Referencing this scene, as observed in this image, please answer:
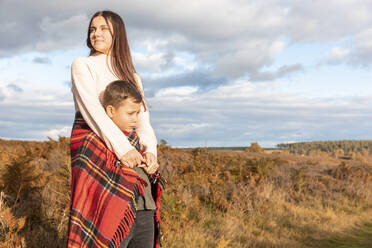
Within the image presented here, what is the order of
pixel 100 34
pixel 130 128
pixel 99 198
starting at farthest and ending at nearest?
pixel 100 34 < pixel 130 128 < pixel 99 198

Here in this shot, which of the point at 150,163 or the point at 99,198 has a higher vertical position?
the point at 150,163

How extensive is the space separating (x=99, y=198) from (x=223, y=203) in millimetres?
5537

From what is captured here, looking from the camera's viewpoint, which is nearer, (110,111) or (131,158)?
(131,158)

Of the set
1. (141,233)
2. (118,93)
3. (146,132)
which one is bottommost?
(141,233)

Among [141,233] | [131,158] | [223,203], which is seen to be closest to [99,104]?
[131,158]

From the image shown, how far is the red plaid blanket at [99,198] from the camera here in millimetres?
2408

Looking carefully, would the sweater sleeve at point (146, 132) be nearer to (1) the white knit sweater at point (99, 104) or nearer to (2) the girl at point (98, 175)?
(1) the white knit sweater at point (99, 104)

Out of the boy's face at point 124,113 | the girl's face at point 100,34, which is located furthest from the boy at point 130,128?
the girl's face at point 100,34

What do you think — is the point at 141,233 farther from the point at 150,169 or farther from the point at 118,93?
the point at 118,93

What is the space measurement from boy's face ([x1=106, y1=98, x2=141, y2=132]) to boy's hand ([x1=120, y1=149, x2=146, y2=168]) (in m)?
0.22

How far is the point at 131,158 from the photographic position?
246cm

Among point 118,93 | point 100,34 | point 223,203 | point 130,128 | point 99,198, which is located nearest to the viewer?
point 99,198

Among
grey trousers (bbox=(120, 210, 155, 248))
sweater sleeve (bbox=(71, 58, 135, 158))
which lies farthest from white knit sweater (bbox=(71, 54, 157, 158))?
grey trousers (bbox=(120, 210, 155, 248))

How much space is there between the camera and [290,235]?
7.14 meters
